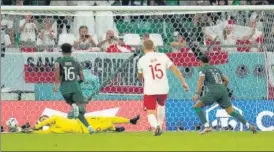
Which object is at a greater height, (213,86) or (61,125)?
(213,86)

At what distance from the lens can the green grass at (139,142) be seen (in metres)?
13.4

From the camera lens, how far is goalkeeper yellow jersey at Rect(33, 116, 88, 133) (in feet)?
60.5

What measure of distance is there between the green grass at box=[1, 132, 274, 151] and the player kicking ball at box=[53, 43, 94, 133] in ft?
2.81

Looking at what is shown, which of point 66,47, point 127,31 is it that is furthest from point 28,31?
point 66,47

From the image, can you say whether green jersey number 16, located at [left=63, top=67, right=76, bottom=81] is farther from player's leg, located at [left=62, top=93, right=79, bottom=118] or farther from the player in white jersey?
the player in white jersey

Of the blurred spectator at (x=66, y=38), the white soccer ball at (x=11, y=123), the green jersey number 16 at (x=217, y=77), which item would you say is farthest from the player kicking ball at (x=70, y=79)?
the blurred spectator at (x=66, y=38)

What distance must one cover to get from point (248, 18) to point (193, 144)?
786 cm

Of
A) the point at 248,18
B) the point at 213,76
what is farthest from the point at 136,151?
the point at 248,18

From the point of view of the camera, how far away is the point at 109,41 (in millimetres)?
20781

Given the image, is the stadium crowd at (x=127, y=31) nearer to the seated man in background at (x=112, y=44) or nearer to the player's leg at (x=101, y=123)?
the seated man in background at (x=112, y=44)

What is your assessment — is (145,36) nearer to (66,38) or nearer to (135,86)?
(135,86)

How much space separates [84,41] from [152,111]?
4.59 metres

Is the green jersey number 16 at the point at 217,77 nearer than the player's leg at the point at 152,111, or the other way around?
the player's leg at the point at 152,111

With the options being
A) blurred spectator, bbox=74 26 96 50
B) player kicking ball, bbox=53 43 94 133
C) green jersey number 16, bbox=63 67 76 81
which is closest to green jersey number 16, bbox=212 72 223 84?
player kicking ball, bbox=53 43 94 133
